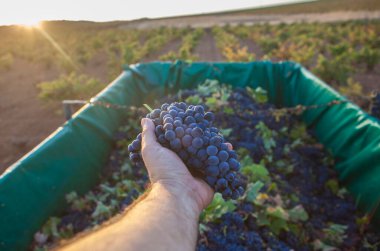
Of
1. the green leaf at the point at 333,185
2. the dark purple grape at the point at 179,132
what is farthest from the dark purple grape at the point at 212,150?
the green leaf at the point at 333,185

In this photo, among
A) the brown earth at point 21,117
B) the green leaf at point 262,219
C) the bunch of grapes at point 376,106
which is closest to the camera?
the green leaf at point 262,219

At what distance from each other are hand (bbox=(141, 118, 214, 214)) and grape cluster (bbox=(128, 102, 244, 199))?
0.12 feet

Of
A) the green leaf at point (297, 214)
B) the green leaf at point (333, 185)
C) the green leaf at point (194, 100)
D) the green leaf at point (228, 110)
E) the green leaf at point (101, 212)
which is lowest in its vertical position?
the green leaf at point (333, 185)

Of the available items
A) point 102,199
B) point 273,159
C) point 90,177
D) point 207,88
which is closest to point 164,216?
point 102,199

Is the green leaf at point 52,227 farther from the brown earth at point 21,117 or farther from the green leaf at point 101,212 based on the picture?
the brown earth at point 21,117

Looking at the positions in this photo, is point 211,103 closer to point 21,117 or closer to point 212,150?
point 212,150

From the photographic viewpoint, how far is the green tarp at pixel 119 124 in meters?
2.92

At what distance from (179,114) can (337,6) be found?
246 ft

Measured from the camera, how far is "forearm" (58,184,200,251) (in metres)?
0.89

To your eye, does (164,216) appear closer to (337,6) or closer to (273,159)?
(273,159)

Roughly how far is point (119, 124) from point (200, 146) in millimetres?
3732

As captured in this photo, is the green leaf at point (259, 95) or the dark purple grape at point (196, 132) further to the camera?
the green leaf at point (259, 95)

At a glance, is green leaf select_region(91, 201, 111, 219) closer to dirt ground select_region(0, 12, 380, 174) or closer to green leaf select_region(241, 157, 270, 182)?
green leaf select_region(241, 157, 270, 182)

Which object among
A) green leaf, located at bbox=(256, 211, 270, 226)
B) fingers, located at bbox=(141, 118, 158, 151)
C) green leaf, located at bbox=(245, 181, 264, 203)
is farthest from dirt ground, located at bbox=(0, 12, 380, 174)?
fingers, located at bbox=(141, 118, 158, 151)
